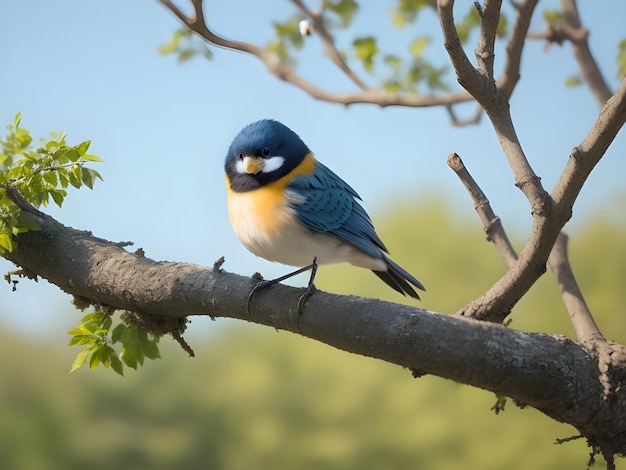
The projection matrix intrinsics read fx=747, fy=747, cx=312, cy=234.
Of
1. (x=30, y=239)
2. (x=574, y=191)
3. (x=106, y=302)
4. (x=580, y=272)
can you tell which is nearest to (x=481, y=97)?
(x=574, y=191)

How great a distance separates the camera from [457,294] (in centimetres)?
304

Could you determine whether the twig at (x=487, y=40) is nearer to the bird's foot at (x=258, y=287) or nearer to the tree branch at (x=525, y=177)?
the tree branch at (x=525, y=177)

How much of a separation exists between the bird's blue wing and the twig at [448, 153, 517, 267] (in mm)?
224

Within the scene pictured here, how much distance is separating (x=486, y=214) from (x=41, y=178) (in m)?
0.97

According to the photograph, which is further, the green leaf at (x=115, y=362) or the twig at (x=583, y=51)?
the twig at (x=583, y=51)

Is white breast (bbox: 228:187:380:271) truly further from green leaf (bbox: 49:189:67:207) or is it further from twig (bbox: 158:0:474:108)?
twig (bbox: 158:0:474:108)

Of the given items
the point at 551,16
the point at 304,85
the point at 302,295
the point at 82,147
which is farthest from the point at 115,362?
the point at 551,16

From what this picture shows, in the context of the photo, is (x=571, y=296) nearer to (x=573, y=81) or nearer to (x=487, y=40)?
(x=487, y=40)

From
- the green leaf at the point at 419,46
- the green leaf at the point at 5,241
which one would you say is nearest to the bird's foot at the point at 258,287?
the green leaf at the point at 5,241

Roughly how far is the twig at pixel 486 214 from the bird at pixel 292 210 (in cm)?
22

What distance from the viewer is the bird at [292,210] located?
152 cm

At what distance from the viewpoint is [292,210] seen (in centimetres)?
152

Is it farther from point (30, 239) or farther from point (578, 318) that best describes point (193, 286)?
point (578, 318)

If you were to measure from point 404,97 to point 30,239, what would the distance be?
103 centimetres
